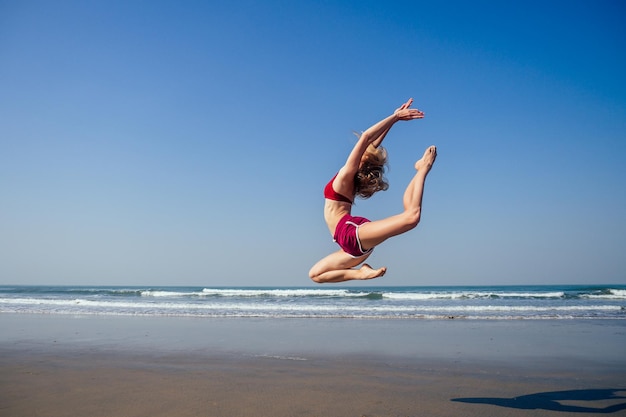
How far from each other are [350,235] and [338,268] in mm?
548

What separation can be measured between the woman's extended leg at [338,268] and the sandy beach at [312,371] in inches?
58.3

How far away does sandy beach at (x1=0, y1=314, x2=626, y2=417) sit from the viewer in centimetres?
543

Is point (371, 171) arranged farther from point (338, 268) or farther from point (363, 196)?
point (338, 268)

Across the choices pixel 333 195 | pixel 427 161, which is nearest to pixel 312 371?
pixel 333 195

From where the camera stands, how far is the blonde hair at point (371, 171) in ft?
16.2

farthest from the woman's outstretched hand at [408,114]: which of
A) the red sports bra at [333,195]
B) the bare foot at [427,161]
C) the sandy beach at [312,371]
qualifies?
the sandy beach at [312,371]

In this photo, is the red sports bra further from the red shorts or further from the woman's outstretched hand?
the woman's outstretched hand

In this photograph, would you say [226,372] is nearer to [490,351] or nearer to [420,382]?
[420,382]

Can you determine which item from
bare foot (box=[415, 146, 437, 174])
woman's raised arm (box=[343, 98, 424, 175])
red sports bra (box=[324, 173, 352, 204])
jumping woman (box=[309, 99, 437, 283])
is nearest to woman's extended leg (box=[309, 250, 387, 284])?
jumping woman (box=[309, 99, 437, 283])

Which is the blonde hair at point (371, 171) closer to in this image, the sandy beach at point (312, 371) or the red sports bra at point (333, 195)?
the red sports bra at point (333, 195)

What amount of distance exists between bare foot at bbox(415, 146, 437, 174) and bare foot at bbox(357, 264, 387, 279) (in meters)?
1.02

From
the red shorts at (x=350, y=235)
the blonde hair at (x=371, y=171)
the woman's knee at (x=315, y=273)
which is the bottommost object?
the woman's knee at (x=315, y=273)

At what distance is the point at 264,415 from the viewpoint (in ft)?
16.6

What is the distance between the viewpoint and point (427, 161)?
15.1 feet
